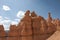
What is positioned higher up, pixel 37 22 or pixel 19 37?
pixel 37 22

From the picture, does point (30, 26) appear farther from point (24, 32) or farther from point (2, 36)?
point (2, 36)

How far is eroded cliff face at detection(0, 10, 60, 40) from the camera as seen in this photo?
2366 cm

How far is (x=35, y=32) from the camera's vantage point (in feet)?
79.4

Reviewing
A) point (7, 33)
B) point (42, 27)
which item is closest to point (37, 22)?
point (42, 27)

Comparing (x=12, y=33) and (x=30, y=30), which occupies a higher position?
(x=30, y=30)

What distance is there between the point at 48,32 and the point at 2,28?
23.6ft

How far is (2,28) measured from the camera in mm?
23922

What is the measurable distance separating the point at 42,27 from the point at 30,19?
7.47ft

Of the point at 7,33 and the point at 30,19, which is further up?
the point at 30,19

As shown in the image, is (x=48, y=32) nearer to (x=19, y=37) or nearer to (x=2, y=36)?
(x=19, y=37)

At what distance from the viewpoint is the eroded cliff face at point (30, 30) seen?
23656 mm

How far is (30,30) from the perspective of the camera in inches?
939


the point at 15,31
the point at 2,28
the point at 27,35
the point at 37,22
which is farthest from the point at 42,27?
the point at 2,28

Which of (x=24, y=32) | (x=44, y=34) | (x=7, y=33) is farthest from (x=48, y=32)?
(x=7, y=33)
